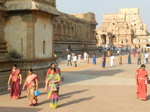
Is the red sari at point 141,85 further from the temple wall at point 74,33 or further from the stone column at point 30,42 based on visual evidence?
the temple wall at point 74,33

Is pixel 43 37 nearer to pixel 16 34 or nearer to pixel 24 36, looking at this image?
pixel 24 36

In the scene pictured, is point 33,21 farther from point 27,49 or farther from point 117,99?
point 117,99

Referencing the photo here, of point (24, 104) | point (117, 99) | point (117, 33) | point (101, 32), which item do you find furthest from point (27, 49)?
point (117, 33)

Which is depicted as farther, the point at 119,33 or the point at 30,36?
the point at 119,33

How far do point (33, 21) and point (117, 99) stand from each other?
5072 mm

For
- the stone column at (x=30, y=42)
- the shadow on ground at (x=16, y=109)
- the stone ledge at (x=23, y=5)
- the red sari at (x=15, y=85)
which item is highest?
the stone ledge at (x=23, y=5)

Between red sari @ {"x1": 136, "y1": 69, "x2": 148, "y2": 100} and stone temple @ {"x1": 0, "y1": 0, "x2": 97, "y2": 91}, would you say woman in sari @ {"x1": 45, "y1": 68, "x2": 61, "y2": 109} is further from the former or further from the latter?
stone temple @ {"x1": 0, "y1": 0, "x2": 97, "y2": 91}

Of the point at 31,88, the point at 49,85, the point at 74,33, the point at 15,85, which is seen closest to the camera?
the point at 49,85

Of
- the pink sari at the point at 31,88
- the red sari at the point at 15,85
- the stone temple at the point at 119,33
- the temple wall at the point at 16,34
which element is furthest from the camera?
the stone temple at the point at 119,33

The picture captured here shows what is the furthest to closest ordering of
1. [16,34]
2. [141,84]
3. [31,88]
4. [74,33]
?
[74,33], [16,34], [141,84], [31,88]

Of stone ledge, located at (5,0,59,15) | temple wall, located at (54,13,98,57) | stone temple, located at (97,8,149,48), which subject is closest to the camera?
stone ledge, located at (5,0,59,15)

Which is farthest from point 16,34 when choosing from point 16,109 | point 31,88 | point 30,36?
point 16,109

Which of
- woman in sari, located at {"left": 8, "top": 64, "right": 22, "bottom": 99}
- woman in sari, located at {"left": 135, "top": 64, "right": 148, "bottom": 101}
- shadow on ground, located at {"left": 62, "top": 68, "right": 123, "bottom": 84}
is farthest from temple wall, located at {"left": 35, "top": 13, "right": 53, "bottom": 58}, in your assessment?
woman in sari, located at {"left": 135, "top": 64, "right": 148, "bottom": 101}

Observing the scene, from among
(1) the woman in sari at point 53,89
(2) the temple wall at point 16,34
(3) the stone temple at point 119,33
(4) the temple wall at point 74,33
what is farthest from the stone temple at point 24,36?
(3) the stone temple at point 119,33
